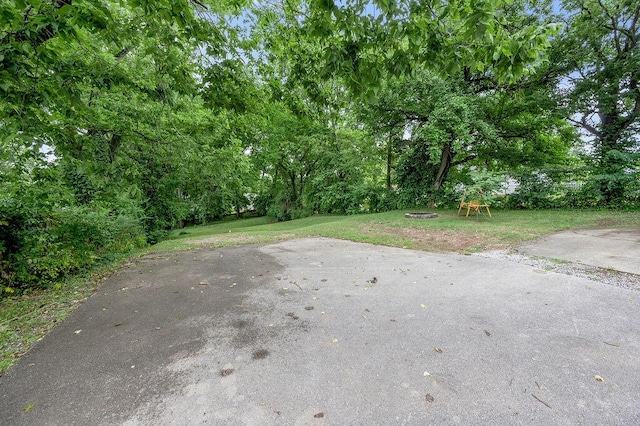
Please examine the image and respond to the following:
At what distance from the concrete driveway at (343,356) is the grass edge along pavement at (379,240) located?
26 cm

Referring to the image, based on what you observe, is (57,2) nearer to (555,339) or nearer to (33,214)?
(33,214)

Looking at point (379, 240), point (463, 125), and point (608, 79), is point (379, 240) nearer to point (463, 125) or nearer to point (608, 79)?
point (463, 125)

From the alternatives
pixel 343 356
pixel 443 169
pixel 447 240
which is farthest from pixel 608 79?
pixel 343 356

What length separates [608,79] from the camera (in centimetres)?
939

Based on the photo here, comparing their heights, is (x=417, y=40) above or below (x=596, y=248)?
above

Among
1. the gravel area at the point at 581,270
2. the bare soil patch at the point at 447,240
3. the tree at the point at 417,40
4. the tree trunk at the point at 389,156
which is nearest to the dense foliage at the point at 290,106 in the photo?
the tree at the point at 417,40

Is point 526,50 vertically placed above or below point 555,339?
above

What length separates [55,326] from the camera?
112 inches

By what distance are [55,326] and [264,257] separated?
10.1ft

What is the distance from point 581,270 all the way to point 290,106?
4.79 meters

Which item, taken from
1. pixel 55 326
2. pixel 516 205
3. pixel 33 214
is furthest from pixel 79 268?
pixel 516 205

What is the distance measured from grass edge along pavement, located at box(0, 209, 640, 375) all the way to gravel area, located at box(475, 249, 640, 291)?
3.06ft

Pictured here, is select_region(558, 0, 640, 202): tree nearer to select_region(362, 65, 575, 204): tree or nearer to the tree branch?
the tree branch

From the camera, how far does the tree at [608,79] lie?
359 inches
